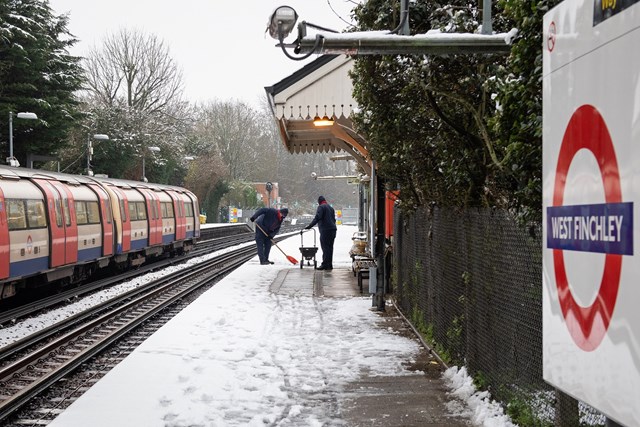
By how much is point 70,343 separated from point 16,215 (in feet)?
14.7

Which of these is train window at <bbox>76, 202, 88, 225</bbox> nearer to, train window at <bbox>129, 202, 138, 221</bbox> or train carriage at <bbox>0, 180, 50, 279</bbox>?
train carriage at <bbox>0, 180, 50, 279</bbox>

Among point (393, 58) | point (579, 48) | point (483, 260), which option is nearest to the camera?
point (579, 48)

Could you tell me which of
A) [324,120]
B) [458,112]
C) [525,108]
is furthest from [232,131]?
[525,108]

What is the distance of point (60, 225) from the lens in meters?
17.4

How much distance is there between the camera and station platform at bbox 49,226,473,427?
6.32 metres

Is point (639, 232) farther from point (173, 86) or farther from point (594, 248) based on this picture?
point (173, 86)

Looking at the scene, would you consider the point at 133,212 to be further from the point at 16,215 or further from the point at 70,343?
the point at 70,343

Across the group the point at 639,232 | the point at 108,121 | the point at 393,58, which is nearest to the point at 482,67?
the point at 393,58

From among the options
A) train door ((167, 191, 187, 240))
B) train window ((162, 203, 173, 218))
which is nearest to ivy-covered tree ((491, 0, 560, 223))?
train window ((162, 203, 173, 218))

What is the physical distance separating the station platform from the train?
396 centimetres

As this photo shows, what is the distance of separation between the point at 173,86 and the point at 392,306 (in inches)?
1915

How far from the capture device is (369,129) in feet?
35.0

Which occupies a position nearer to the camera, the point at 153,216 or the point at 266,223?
the point at 266,223

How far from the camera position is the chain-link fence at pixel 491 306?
16.6ft
